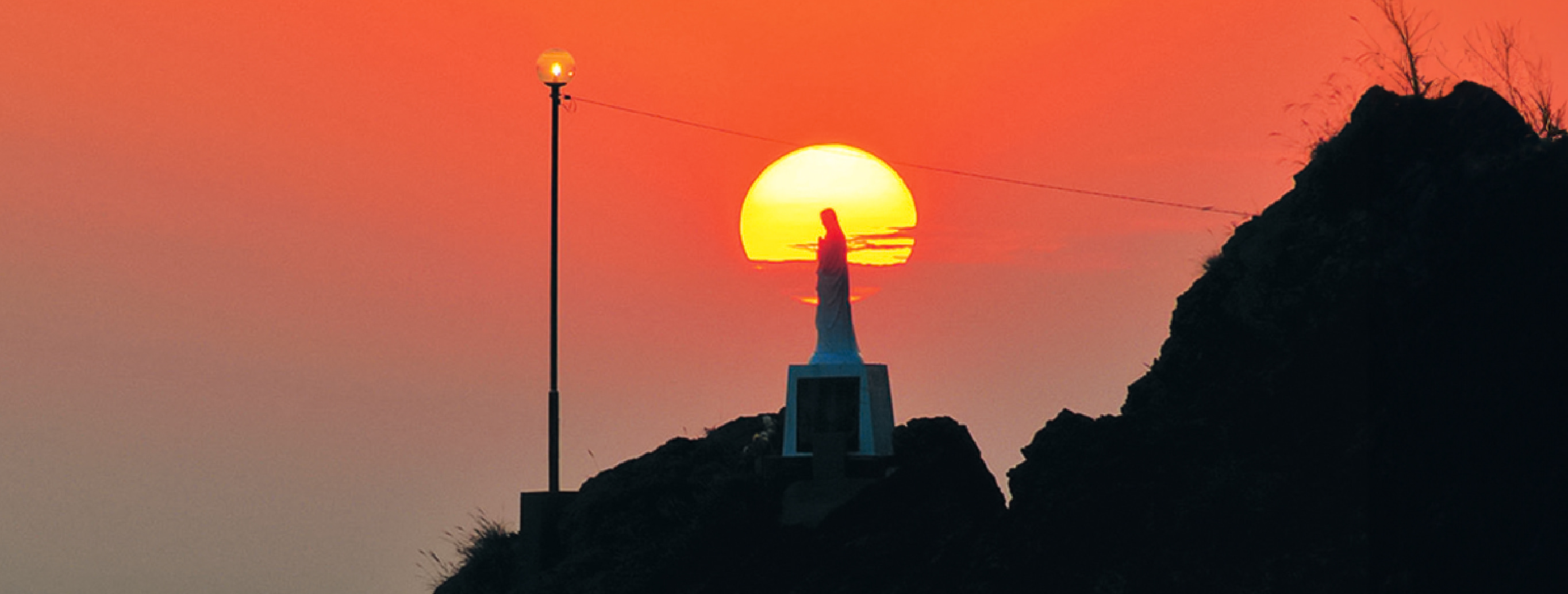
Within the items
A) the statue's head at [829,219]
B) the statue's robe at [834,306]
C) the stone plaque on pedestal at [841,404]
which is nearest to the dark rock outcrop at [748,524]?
the stone plaque on pedestal at [841,404]

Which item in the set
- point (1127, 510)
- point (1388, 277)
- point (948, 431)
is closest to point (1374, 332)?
point (1388, 277)

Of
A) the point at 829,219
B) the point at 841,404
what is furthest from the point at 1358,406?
the point at 829,219

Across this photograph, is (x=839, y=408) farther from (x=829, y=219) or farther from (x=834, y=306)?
(x=829, y=219)

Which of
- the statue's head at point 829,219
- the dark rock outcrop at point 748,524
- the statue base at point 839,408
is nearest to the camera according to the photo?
the dark rock outcrop at point 748,524

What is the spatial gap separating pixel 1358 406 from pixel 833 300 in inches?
Answer: 329

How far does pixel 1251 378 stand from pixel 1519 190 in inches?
179

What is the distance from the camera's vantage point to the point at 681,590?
36.1 metres

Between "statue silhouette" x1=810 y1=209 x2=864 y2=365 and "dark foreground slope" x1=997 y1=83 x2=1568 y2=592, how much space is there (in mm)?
3588

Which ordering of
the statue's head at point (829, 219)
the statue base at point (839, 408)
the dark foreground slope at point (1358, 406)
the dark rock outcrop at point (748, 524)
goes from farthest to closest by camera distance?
1. the statue's head at point (829, 219)
2. the statue base at point (839, 408)
3. the dark rock outcrop at point (748, 524)
4. the dark foreground slope at point (1358, 406)

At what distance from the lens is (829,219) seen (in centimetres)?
3659

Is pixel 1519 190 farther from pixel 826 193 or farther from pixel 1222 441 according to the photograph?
pixel 826 193

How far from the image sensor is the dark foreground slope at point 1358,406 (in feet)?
99.1

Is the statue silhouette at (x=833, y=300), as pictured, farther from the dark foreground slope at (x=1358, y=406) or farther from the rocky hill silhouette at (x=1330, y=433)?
the dark foreground slope at (x=1358, y=406)

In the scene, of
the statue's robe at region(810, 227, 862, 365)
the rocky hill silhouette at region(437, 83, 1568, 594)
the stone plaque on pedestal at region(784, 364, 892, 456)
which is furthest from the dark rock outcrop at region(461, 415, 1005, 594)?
the statue's robe at region(810, 227, 862, 365)
